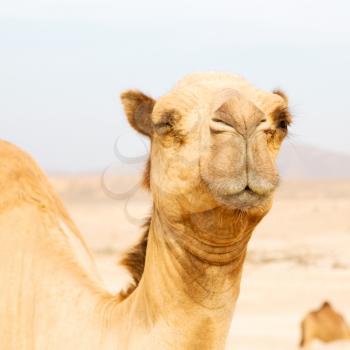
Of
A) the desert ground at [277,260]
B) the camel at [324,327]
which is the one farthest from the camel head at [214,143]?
the camel at [324,327]

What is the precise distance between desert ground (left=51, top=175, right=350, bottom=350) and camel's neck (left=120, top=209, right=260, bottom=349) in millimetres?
435

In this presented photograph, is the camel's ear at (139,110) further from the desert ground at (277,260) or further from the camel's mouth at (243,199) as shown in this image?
the camel's mouth at (243,199)

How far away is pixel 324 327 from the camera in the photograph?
11023 mm

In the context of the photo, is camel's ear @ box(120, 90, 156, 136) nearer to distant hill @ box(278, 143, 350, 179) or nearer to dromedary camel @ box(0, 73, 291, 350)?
dromedary camel @ box(0, 73, 291, 350)

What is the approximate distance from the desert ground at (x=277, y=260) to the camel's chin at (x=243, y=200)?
73 cm

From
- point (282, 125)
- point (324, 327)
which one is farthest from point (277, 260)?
point (282, 125)

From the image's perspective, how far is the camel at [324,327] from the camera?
427 inches

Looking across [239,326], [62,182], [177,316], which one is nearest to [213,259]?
[177,316]

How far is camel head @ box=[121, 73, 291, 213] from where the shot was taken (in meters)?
3.39

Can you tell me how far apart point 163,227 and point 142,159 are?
0.46 metres

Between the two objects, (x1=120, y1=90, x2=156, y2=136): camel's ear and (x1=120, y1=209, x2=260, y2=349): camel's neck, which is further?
(x1=120, y1=90, x2=156, y2=136): camel's ear

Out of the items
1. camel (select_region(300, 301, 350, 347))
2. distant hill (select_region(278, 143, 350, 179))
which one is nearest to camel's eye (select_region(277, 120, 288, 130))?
camel (select_region(300, 301, 350, 347))

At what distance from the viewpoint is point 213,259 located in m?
3.65

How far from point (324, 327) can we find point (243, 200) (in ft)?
25.9
